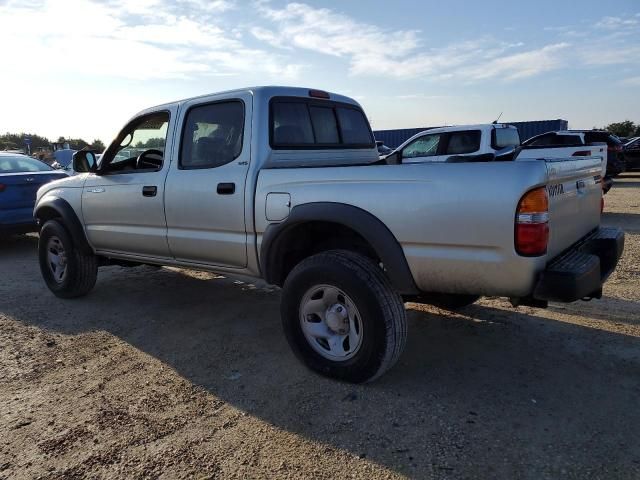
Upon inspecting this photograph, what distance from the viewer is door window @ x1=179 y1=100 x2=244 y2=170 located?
3842 millimetres

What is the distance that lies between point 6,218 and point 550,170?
7.76 m

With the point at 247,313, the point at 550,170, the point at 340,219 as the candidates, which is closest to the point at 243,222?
the point at 340,219

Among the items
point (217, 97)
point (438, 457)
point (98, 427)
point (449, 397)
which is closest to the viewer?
point (438, 457)

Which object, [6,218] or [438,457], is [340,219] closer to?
[438,457]

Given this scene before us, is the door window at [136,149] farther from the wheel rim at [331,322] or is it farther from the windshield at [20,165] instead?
the windshield at [20,165]

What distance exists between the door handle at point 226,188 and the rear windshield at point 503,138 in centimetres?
737

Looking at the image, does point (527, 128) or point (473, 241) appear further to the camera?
point (527, 128)

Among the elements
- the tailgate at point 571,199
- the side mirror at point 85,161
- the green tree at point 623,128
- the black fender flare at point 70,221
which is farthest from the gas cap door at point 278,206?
the green tree at point 623,128

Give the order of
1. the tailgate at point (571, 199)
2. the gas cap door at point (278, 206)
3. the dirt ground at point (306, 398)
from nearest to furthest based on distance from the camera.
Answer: the dirt ground at point (306, 398)
the tailgate at point (571, 199)
the gas cap door at point (278, 206)

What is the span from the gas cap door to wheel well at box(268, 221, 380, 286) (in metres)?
0.12

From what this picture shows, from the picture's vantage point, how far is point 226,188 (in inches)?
145

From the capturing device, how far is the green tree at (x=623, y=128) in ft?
146

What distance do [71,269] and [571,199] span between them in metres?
4.63

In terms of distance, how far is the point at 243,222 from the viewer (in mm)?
3621
